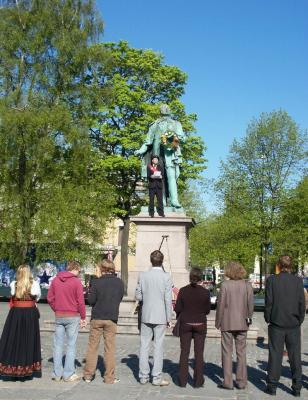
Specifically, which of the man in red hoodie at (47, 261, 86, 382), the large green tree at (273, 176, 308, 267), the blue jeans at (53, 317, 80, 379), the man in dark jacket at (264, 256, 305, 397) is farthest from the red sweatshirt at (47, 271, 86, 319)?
the large green tree at (273, 176, 308, 267)

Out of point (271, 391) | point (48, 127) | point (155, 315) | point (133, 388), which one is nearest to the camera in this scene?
point (271, 391)

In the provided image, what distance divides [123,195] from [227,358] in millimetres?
24666

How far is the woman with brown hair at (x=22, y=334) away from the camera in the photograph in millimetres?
8320

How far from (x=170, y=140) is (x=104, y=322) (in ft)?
30.6

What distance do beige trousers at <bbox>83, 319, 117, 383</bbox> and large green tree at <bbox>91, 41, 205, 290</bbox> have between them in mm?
22608

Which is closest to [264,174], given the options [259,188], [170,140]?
[259,188]

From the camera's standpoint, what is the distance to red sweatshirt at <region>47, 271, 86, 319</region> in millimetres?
8469

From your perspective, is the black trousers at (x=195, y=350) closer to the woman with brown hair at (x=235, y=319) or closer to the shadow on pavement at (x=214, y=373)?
the woman with brown hair at (x=235, y=319)

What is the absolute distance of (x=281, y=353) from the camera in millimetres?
8039

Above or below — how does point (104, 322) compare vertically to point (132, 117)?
below

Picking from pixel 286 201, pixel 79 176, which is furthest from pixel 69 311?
pixel 286 201

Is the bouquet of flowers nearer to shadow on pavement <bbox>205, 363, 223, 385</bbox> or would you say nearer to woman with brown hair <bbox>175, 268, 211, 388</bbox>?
shadow on pavement <bbox>205, 363, 223, 385</bbox>

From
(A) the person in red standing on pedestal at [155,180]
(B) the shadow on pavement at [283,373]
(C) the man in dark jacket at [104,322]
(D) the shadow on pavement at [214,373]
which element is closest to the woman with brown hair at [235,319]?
(D) the shadow on pavement at [214,373]

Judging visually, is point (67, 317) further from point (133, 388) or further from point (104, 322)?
point (133, 388)
